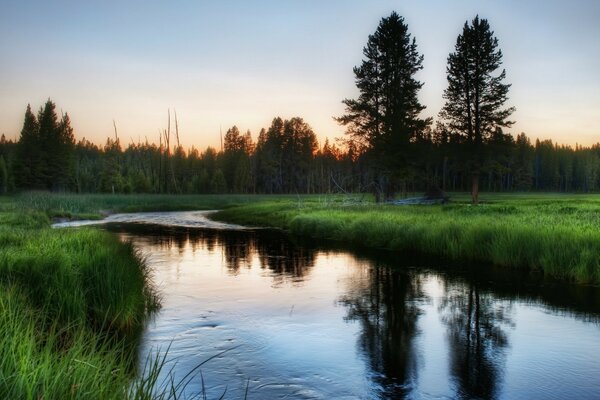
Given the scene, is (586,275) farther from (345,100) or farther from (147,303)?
(345,100)

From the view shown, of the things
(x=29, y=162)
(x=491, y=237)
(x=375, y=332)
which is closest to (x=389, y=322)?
(x=375, y=332)

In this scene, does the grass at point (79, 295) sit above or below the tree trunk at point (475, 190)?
below

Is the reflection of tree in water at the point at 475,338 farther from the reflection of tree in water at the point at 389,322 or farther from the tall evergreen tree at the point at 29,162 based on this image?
the tall evergreen tree at the point at 29,162

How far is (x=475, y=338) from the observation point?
936 centimetres

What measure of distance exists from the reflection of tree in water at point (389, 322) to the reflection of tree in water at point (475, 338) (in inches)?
28.0

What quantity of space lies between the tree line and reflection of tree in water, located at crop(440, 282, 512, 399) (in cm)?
2584

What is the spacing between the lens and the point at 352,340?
913cm

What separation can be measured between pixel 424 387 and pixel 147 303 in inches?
261

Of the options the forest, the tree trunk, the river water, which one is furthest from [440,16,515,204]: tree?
the river water

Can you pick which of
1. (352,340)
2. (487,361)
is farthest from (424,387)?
(352,340)

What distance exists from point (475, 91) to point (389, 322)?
3835 cm

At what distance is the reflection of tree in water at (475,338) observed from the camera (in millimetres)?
7141

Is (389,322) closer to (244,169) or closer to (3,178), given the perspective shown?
(3,178)

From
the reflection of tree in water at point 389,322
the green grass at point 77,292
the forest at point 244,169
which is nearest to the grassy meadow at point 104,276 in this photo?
the green grass at point 77,292
